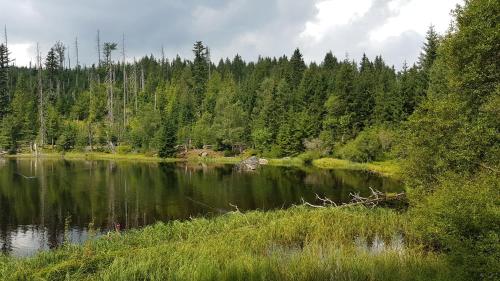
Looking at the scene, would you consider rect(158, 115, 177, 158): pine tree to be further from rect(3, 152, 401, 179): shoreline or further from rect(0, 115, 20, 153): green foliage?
rect(0, 115, 20, 153): green foliage

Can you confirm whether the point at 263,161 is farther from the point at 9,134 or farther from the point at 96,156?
the point at 9,134

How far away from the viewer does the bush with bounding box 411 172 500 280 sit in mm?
11640

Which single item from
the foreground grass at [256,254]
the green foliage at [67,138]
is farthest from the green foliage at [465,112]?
the green foliage at [67,138]

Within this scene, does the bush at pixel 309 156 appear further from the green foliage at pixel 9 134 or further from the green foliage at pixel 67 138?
the green foliage at pixel 9 134

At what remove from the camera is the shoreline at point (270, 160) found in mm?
69625

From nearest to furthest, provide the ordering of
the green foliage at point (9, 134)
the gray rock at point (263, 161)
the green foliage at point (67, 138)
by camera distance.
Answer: the gray rock at point (263, 161) < the green foliage at point (9, 134) < the green foliage at point (67, 138)

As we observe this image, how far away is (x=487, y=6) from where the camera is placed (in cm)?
2202

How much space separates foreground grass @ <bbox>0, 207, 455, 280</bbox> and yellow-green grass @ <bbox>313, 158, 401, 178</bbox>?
140 ft

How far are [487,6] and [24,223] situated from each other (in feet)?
106

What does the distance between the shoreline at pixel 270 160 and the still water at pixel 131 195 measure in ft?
15.5

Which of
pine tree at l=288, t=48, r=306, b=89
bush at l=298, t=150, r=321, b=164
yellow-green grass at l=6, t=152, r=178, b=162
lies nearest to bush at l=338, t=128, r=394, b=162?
bush at l=298, t=150, r=321, b=164

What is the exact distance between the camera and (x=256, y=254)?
17109 millimetres

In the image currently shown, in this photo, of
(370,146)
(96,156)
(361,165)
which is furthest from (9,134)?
(370,146)

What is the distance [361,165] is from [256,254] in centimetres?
5995
